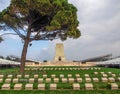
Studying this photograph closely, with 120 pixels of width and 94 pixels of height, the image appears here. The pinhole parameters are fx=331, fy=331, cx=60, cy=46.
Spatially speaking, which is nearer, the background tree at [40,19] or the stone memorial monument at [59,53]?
the background tree at [40,19]

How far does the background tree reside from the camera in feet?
98.4

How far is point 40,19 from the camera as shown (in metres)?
33.1

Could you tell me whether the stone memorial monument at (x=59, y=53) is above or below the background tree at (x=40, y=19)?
above

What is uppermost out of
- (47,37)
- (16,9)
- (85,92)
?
(16,9)

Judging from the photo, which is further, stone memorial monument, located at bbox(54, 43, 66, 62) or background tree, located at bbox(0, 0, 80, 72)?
stone memorial monument, located at bbox(54, 43, 66, 62)

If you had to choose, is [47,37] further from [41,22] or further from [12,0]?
[12,0]

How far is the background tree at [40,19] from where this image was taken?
98.4ft

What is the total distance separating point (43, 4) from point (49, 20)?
291 centimetres

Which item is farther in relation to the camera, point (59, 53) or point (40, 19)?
point (59, 53)

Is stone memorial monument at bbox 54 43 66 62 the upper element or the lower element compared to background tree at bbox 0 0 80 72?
upper

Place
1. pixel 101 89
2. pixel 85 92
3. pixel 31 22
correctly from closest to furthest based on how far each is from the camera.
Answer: pixel 85 92 → pixel 101 89 → pixel 31 22

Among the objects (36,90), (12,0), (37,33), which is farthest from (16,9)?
(36,90)

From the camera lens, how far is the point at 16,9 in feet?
101

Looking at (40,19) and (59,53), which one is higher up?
(59,53)
